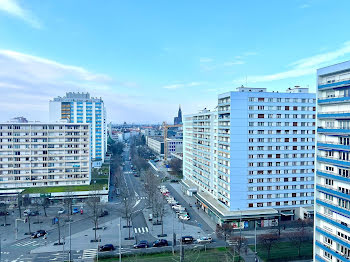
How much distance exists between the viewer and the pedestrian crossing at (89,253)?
34.2 metres

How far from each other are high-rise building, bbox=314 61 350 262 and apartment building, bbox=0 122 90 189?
49.8 meters

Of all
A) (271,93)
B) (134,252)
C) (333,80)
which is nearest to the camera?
(333,80)

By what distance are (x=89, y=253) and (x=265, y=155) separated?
94.8 feet

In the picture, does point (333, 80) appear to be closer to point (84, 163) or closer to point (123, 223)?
point (123, 223)

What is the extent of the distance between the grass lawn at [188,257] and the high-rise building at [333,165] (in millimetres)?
11451

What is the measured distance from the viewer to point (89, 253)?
3522 centimetres

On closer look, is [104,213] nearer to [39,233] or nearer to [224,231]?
[39,233]

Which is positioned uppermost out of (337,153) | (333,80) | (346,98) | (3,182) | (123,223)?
(333,80)

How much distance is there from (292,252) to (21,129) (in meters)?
56.0

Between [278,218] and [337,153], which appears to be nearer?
[337,153]

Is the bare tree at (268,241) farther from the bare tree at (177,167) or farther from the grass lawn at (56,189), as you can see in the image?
the bare tree at (177,167)

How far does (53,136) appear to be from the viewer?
62062 millimetres

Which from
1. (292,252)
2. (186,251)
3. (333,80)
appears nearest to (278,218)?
(292,252)

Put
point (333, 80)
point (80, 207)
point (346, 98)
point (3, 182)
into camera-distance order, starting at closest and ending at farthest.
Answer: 1. point (346, 98)
2. point (333, 80)
3. point (80, 207)
4. point (3, 182)
